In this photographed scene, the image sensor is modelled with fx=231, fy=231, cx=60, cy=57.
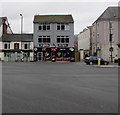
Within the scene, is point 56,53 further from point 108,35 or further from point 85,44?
point 85,44

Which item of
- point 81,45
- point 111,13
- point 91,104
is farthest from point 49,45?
point 91,104

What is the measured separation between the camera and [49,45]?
53.1 meters

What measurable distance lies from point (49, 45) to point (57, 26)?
16.2ft

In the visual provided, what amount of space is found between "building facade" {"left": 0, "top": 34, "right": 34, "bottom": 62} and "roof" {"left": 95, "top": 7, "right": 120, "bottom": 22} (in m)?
18.2

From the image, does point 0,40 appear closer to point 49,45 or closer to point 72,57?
point 49,45

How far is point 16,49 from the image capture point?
5575 cm

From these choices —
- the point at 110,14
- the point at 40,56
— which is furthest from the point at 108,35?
the point at 40,56

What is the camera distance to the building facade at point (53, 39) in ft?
174

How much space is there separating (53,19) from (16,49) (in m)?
11.4

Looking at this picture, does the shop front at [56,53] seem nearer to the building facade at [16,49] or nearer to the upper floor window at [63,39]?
the upper floor window at [63,39]

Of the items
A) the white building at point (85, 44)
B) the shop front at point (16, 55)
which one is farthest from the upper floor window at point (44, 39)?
the white building at point (85, 44)

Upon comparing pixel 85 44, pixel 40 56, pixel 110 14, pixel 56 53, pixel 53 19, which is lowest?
pixel 40 56

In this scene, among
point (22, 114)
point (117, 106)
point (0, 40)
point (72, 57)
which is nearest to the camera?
point (22, 114)

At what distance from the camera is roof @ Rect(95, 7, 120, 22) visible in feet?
177
